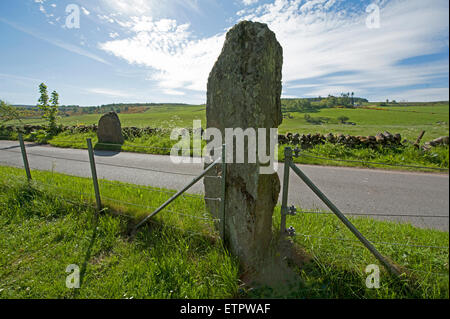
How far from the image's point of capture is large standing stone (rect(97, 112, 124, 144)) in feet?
38.6

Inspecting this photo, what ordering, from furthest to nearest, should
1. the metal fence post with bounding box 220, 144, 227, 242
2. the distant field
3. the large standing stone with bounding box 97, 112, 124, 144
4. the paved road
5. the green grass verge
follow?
1. the large standing stone with bounding box 97, 112, 124, 144
2. the green grass verge
3. the paved road
4. the distant field
5. the metal fence post with bounding box 220, 144, 227, 242

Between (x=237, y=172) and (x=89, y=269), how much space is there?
229cm

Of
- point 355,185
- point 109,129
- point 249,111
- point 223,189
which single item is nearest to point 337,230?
point 223,189

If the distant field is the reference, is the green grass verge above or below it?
below

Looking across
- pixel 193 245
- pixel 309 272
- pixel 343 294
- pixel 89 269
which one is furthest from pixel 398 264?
pixel 89 269

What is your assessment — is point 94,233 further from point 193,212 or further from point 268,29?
point 268,29

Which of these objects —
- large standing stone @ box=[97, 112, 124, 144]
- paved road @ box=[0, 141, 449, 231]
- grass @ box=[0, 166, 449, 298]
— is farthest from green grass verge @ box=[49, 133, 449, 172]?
grass @ box=[0, 166, 449, 298]

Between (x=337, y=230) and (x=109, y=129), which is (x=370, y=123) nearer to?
(x=337, y=230)

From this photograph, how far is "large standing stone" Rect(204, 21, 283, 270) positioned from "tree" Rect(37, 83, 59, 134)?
61.1 feet

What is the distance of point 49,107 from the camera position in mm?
15984

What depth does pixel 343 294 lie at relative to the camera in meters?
2.20

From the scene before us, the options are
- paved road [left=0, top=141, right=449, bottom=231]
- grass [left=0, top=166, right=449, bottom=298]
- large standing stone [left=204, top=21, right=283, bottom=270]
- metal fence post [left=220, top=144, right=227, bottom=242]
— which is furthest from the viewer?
paved road [left=0, top=141, right=449, bottom=231]

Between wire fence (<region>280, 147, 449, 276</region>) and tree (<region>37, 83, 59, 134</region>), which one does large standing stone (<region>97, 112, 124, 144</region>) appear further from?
wire fence (<region>280, 147, 449, 276</region>)

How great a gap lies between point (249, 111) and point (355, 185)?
15.0ft
